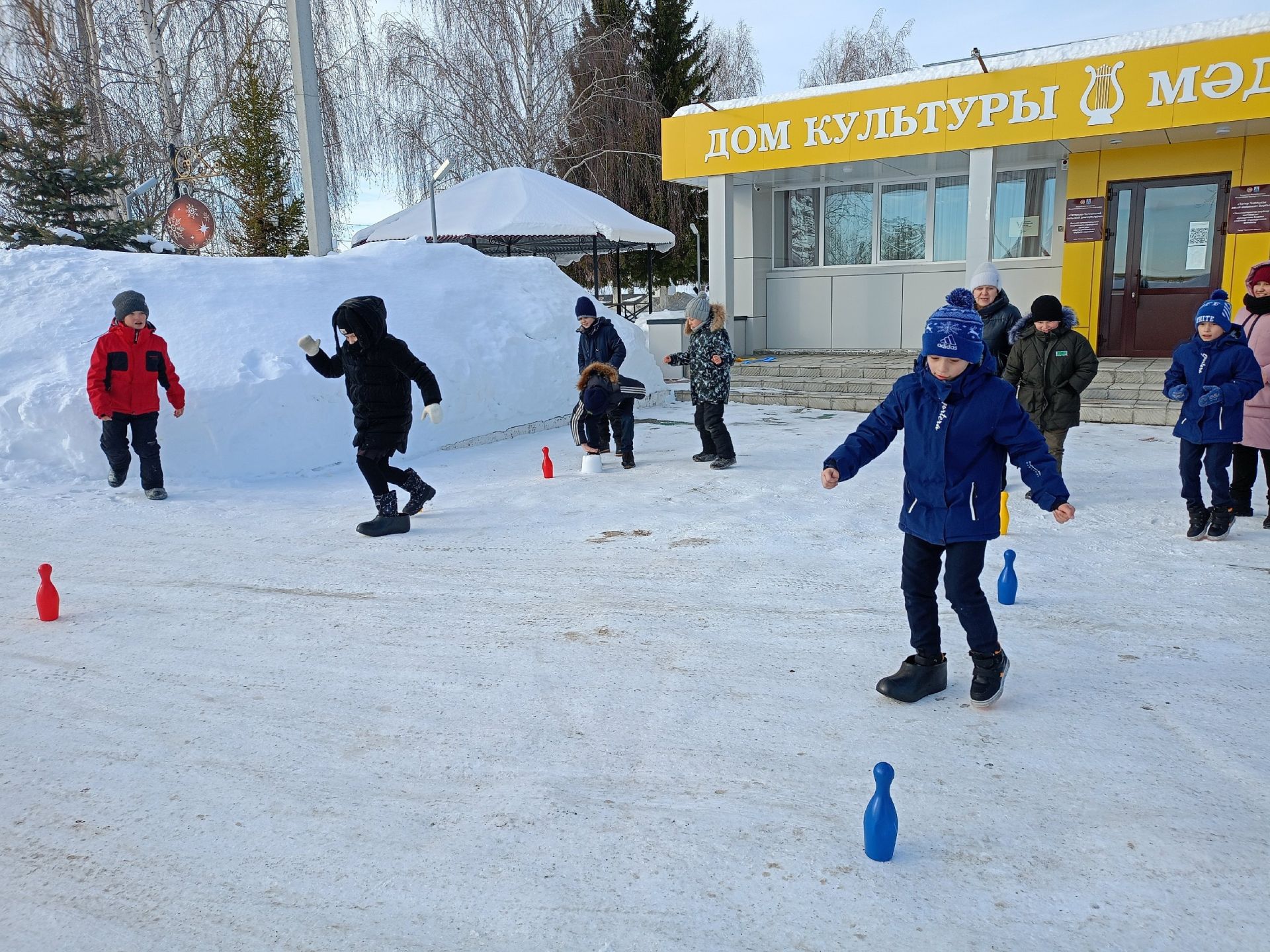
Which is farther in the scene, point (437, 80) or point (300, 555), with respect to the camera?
point (437, 80)

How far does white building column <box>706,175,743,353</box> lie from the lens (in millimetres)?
14414

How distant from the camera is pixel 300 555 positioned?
5.77 m

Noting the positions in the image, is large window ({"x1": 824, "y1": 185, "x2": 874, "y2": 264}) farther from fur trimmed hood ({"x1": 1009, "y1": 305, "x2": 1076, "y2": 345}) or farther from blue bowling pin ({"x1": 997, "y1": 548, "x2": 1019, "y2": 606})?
blue bowling pin ({"x1": 997, "y1": 548, "x2": 1019, "y2": 606})

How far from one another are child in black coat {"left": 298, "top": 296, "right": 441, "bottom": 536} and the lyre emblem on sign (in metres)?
9.63

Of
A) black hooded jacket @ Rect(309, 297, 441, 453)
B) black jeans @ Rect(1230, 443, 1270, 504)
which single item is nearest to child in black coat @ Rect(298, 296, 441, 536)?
black hooded jacket @ Rect(309, 297, 441, 453)

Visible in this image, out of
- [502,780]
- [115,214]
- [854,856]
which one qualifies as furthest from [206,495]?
[115,214]

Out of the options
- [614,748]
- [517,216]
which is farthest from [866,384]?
[614,748]

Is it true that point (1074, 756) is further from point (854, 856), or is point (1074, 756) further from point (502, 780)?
point (502, 780)

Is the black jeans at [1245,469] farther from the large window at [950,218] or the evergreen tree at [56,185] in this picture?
the evergreen tree at [56,185]

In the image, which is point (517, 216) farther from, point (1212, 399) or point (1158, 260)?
point (1212, 399)

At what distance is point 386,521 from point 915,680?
3.95 meters

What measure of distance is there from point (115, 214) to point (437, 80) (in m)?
9.24

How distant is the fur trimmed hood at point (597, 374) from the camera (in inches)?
327

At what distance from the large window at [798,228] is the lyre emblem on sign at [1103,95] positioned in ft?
16.3
